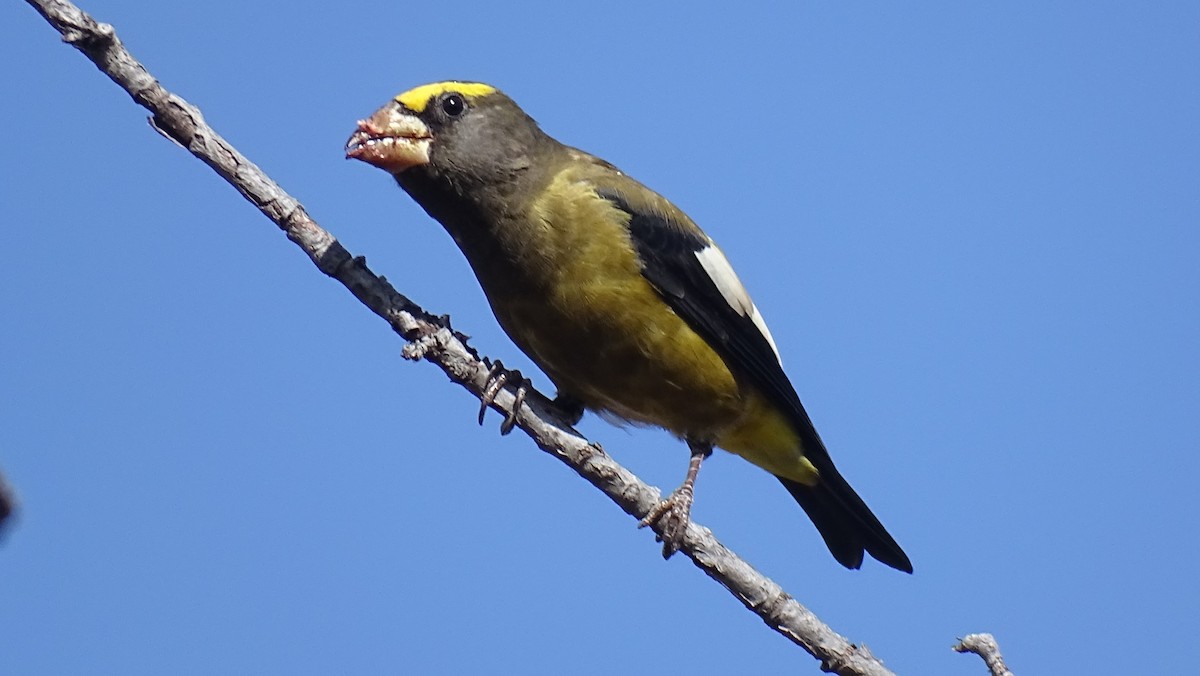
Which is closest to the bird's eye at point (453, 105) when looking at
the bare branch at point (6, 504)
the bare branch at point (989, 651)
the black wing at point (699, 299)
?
the black wing at point (699, 299)

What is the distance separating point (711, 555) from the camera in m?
4.06

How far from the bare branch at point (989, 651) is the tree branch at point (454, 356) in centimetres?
31

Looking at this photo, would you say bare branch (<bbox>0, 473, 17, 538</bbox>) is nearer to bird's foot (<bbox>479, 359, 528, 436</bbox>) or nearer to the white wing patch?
bird's foot (<bbox>479, 359, 528, 436</bbox>)

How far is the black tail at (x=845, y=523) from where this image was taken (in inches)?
229

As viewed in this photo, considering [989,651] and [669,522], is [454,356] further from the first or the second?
[989,651]

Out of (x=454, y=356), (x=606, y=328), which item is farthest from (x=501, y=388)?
(x=606, y=328)

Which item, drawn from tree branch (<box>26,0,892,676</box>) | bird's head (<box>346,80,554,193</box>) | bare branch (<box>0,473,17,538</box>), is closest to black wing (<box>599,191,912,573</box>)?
bird's head (<box>346,80,554,193</box>)

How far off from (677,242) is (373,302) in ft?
5.20

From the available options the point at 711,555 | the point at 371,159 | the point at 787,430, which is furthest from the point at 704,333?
the point at 371,159

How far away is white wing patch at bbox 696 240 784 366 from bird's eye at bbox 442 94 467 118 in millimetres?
1170

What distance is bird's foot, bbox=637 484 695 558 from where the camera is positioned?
4.20 meters

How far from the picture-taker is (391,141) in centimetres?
452

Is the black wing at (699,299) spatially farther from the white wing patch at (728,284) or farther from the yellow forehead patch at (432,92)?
the yellow forehead patch at (432,92)

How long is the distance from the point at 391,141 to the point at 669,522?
174 centimetres
